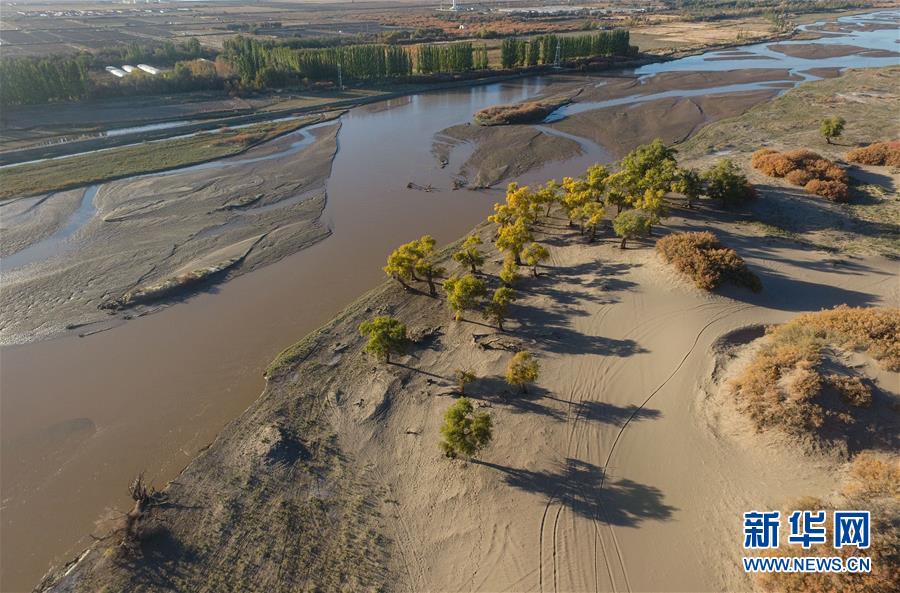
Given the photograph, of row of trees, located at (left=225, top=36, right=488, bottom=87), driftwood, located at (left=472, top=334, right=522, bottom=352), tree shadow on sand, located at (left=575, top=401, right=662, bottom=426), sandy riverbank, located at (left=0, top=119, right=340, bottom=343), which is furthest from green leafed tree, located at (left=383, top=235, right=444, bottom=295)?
row of trees, located at (left=225, top=36, right=488, bottom=87)

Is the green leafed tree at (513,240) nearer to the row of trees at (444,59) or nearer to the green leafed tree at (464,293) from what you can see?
the green leafed tree at (464,293)

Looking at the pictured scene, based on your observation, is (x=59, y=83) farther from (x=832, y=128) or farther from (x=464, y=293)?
(x=832, y=128)

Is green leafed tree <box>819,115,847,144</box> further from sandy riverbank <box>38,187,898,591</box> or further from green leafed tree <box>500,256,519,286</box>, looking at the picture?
green leafed tree <box>500,256,519,286</box>

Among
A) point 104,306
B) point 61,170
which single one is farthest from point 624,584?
point 61,170

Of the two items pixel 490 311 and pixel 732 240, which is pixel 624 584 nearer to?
pixel 490 311

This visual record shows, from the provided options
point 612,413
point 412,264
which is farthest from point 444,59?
point 612,413
